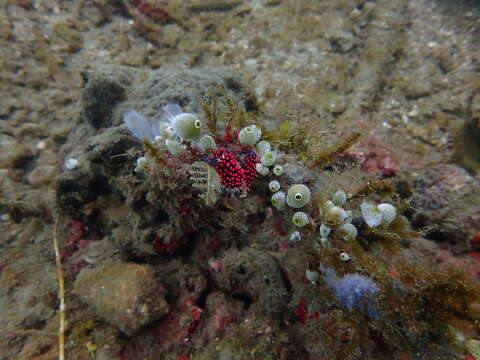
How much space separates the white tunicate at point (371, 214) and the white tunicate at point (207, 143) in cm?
161

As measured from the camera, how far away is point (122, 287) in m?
3.15

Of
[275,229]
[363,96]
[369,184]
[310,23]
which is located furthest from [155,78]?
[310,23]

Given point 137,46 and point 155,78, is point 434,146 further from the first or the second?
point 137,46

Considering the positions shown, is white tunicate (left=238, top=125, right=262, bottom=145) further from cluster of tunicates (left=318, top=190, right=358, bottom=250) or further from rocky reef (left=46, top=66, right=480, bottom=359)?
cluster of tunicates (left=318, top=190, right=358, bottom=250)

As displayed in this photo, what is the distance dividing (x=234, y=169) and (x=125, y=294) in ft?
6.89

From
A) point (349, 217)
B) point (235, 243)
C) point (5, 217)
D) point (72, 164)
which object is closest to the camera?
point (349, 217)

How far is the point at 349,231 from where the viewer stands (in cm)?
239

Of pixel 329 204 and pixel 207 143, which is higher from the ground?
pixel 207 143

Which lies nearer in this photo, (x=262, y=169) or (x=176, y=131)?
(x=176, y=131)

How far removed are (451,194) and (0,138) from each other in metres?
8.27

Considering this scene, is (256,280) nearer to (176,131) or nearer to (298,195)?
(298,195)

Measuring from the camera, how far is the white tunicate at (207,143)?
103 inches

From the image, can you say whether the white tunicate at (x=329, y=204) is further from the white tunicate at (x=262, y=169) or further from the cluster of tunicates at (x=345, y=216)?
the white tunicate at (x=262, y=169)

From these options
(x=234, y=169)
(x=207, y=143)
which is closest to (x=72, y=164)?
(x=207, y=143)
